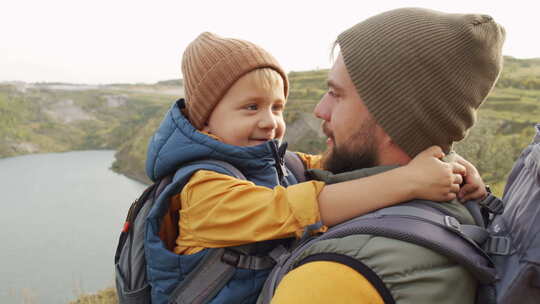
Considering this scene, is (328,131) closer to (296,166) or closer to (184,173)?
(184,173)

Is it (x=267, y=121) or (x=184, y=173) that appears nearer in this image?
(x=184, y=173)

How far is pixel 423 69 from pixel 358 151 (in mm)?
464

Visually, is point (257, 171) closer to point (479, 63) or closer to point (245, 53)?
point (245, 53)

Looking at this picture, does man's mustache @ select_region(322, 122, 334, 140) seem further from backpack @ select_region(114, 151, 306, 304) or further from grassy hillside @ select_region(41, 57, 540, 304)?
grassy hillside @ select_region(41, 57, 540, 304)

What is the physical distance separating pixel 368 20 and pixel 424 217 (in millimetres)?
990

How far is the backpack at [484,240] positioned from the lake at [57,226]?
9224 millimetres

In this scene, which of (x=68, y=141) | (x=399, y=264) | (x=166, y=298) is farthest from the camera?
(x=68, y=141)

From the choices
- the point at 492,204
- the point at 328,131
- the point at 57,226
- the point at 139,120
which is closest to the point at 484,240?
the point at 492,204

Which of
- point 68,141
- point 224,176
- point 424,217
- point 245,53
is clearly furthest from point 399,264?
point 68,141

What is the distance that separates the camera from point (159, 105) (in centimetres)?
4256

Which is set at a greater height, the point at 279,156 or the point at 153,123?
the point at 279,156

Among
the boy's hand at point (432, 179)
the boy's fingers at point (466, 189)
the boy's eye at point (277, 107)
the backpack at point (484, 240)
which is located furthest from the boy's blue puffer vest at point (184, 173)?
the boy's fingers at point (466, 189)

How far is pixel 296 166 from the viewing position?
2.75 metres

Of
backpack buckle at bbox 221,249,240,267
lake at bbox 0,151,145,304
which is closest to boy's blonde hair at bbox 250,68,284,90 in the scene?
backpack buckle at bbox 221,249,240,267
